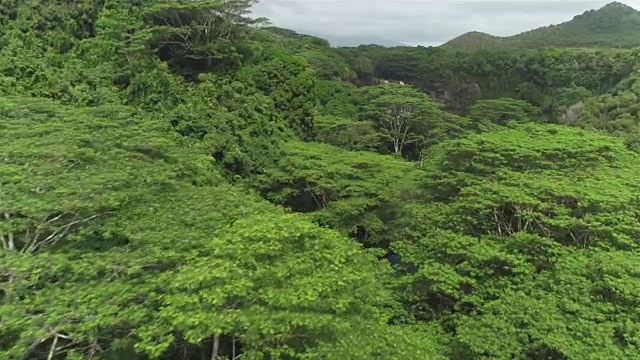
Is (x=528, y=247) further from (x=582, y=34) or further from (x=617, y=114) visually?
(x=582, y=34)

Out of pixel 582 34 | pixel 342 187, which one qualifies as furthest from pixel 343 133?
pixel 582 34

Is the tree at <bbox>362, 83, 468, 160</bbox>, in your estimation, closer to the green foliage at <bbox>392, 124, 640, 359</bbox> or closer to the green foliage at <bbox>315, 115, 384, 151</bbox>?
the green foliage at <bbox>315, 115, 384, 151</bbox>

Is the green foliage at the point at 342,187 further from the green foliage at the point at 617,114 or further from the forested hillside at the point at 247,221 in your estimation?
the green foliage at the point at 617,114

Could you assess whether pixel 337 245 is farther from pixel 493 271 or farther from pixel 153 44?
pixel 153 44

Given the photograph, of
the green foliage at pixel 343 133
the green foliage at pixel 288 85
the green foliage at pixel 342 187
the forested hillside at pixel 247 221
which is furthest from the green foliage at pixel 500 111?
the green foliage at pixel 342 187

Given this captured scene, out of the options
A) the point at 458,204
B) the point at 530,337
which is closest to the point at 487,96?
the point at 458,204

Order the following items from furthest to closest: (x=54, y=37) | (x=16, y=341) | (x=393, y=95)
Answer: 1. (x=393, y=95)
2. (x=54, y=37)
3. (x=16, y=341)

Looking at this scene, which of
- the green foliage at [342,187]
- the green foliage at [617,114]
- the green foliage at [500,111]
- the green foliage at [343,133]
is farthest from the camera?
the green foliage at [500,111]
